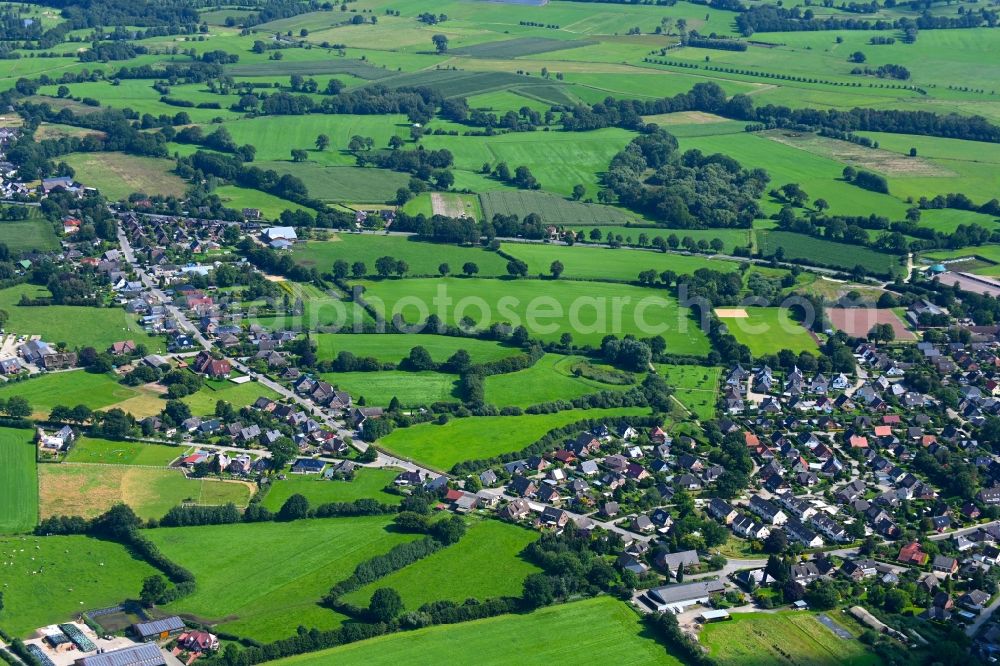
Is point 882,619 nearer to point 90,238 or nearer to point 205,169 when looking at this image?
point 90,238

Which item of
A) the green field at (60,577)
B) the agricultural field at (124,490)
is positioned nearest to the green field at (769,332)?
the agricultural field at (124,490)

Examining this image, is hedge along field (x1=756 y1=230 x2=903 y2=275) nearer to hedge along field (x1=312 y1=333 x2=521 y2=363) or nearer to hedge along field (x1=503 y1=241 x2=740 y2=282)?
hedge along field (x1=503 y1=241 x2=740 y2=282)

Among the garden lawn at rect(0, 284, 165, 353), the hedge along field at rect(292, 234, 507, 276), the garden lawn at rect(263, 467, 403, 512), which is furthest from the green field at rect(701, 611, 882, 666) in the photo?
the hedge along field at rect(292, 234, 507, 276)

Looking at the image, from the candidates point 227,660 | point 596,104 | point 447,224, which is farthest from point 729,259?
point 227,660

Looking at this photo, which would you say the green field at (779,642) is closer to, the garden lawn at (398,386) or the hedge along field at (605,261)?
the garden lawn at (398,386)

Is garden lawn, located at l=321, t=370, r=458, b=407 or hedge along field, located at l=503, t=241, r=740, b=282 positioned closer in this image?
garden lawn, located at l=321, t=370, r=458, b=407

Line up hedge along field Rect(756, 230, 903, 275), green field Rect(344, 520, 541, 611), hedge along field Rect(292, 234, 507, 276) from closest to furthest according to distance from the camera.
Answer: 1. green field Rect(344, 520, 541, 611)
2. hedge along field Rect(292, 234, 507, 276)
3. hedge along field Rect(756, 230, 903, 275)
